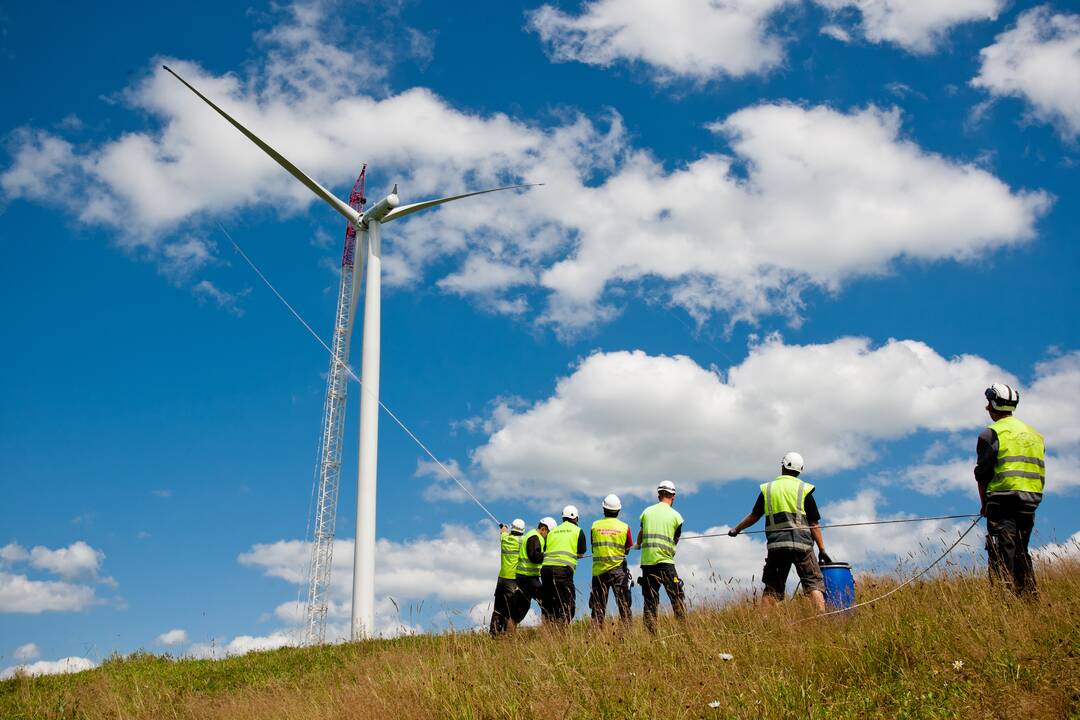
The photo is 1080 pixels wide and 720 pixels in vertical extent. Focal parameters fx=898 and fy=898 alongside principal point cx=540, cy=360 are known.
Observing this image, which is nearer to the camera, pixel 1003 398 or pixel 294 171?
pixel 1003 398

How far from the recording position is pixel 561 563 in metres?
14.2

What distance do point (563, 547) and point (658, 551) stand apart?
7.85 ft

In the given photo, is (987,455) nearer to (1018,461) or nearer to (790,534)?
(1018,461)

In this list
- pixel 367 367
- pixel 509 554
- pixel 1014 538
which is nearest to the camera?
pixel 1014 538

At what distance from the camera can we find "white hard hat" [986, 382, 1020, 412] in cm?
961

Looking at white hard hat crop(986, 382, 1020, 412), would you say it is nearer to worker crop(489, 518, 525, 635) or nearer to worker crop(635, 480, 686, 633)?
worker crop(635, 480, 686, 633)

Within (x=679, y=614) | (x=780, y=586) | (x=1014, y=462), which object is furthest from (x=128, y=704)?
(x=1014, y=462)

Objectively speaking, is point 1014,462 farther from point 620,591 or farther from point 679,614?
point 620,591

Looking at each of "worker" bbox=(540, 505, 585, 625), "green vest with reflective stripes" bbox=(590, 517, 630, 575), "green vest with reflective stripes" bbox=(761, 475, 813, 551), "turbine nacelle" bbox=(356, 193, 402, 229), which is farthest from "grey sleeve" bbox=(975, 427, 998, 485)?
"turbine nacelle" bbox=(356, 193, 402, 229)

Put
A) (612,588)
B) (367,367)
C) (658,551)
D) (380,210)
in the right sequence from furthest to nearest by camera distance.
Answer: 1. (380,210)
2. (367,367)
3. (612,588)
4. (658,551)

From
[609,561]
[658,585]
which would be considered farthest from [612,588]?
[658,585]

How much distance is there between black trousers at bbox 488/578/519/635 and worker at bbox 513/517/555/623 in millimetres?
92

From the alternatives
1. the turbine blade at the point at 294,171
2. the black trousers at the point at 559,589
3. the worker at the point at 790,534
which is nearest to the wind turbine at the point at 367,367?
the turbine blade at the point at 294,171

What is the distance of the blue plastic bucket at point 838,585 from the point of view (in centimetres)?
1045
